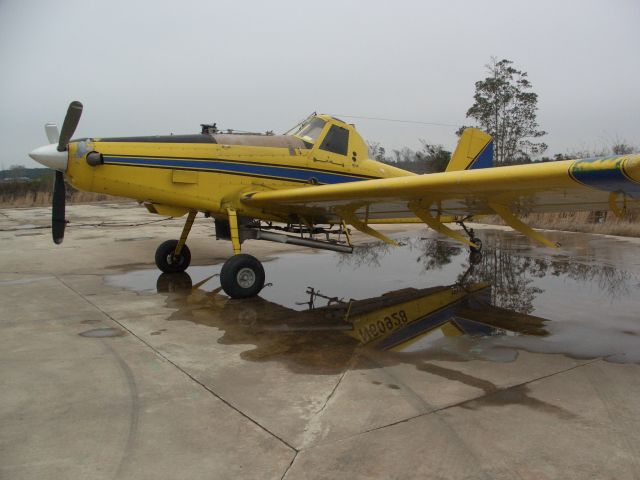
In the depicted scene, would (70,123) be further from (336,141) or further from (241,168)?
(336,141)

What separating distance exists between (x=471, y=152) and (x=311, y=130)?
3.95m

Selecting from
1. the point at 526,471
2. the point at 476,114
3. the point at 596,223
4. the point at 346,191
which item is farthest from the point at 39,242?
the point at 476,114

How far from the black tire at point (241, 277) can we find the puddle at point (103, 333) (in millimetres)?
1616

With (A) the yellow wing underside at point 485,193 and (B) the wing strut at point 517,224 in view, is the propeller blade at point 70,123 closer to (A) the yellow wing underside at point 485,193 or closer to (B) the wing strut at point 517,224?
(A) the yellow wing underside at point 485,193

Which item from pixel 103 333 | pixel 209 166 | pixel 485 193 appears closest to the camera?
pixel 103 333

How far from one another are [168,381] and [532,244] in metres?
11.3

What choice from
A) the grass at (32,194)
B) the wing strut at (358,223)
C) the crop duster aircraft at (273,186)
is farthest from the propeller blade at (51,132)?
the grass at (32,194)

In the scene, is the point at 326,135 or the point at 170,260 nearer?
the point at 326,135

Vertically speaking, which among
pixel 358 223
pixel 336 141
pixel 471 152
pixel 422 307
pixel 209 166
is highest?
pixel 471 152

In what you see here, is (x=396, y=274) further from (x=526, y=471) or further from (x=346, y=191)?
(x=526, y=471)

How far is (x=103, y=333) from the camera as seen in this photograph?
15.8 ft

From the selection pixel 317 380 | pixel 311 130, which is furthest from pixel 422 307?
pixel 311 130

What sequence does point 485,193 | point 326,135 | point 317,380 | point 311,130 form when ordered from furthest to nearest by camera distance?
1. point 311,130
2. point 326,135
3. point 485,193
4. point 317,380

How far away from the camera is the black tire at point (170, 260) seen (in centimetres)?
816
